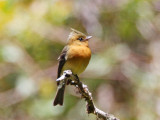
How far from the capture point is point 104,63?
6.09m

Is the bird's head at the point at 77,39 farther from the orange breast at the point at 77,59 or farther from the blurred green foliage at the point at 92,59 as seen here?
the blurred green foliage at the point at 92,59

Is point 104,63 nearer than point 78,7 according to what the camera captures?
Yes

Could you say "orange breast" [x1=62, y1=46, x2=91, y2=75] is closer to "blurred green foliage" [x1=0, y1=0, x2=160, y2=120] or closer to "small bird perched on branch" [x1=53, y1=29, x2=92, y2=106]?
"small bird perched on branch" [x1=53, y1=29, x2=92, y2=106]

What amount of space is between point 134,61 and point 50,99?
157 cm

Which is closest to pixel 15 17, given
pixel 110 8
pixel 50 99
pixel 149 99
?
pixel 50 99

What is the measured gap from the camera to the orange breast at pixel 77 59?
4.35m

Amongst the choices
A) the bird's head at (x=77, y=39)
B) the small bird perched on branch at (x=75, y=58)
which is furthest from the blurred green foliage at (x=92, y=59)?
the small bird perched on branch at (x=75, y=58)

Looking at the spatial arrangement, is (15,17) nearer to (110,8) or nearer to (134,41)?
(110,8)

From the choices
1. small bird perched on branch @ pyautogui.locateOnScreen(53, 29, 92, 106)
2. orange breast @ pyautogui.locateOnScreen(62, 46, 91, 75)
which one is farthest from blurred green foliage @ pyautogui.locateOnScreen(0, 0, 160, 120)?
orange breast @ pyautogui.locateOnScreen(62, 46, 91, 75)

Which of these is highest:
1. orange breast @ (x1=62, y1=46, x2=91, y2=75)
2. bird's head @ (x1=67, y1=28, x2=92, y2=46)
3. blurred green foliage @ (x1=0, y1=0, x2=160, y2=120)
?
blurred green foliage @ (x1=0, y1=0, x2=160, y2=120)

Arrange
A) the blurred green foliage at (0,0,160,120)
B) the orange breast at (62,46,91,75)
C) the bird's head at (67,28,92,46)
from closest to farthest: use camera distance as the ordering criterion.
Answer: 1. the orange breast at (62,46,91,75)
2. the bird's head at (67,28,92,46)
3. the blurred green foliage at (0,0,160,120)

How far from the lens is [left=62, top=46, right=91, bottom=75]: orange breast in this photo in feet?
14.3

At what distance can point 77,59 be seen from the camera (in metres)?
4.36

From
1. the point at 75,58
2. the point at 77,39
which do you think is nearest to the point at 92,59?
the point at 77,39
